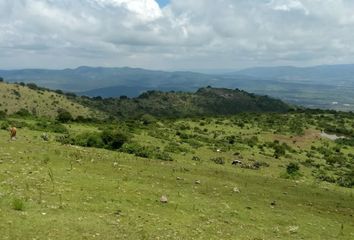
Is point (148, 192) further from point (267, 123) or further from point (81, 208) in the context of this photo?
point (267, 123)

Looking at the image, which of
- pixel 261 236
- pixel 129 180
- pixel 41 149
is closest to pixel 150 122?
pixel 41 149

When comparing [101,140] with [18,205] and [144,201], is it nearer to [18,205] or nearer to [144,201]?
[144,201]

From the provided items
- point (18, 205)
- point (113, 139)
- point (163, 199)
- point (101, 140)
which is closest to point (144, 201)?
point (163, 199)

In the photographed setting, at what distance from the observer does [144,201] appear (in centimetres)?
2056

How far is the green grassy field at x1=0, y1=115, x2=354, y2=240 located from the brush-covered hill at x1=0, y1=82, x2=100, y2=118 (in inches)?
3994

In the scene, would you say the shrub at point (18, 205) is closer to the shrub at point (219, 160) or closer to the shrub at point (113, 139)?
the shrub at point (113, 139)

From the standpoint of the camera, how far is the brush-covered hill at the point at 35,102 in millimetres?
132625

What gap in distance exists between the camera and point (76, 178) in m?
22.2

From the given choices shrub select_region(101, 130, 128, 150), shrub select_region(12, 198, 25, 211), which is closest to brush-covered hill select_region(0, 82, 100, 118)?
shrub select_region(101, 130, 128, 150)

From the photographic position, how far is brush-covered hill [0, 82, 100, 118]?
132625mm

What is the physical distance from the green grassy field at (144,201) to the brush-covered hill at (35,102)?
3994 inches

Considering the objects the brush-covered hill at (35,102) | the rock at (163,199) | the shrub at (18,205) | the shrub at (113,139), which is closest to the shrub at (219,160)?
the shrub at (113,139)

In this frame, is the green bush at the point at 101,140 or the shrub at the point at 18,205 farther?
the green bush at the point at 101,140

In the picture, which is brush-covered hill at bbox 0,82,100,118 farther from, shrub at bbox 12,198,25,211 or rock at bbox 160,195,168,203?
shrub at bbox 12,198,25,211
